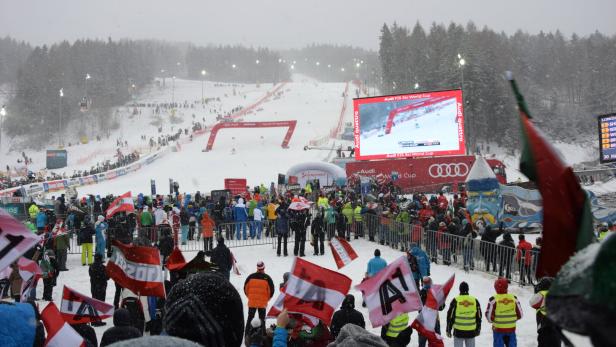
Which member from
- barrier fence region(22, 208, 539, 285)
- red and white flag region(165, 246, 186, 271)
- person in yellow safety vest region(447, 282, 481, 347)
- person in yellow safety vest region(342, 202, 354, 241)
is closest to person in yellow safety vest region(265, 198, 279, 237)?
barrier fence region(22, 208, 539, 285)

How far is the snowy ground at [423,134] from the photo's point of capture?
117ft

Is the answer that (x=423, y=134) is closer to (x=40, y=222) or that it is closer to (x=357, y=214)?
(x=357, y=214)

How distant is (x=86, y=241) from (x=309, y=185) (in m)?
13.2

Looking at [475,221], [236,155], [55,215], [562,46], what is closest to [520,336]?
[475,221]

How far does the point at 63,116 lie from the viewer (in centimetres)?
10425

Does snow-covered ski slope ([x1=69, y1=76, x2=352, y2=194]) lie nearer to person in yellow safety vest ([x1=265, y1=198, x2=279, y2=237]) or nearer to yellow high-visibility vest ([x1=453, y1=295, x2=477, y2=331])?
person in yellow safety vest ([x1=265, y1=198, x2=279, y2=237])

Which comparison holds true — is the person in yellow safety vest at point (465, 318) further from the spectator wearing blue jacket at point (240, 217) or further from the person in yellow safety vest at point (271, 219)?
the spectator wearing blue jacket at point (240, 217)

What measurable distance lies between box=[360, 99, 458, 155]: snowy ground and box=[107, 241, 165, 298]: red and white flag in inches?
1152

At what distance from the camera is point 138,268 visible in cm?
771

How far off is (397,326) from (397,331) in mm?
73

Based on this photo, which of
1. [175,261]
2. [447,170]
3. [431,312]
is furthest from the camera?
[447,170]

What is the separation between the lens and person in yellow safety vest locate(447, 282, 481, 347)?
853cm

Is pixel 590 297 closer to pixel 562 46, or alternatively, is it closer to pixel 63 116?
pixel 63 116

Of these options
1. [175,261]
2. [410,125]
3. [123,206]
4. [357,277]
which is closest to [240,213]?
[123,206]
